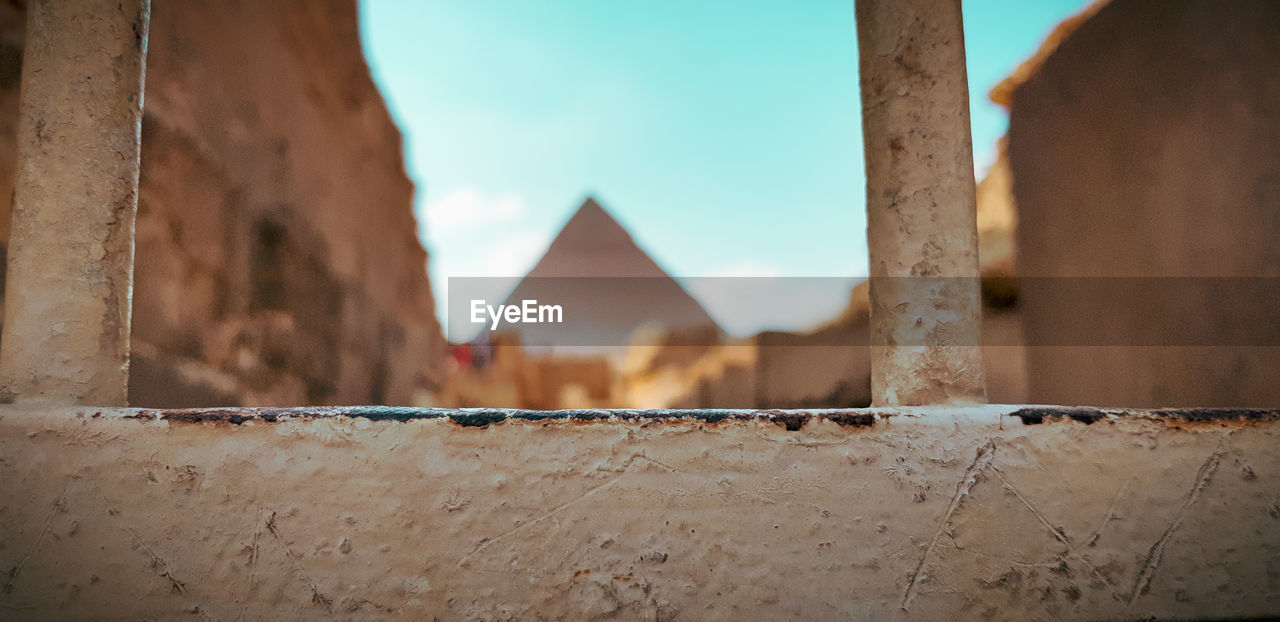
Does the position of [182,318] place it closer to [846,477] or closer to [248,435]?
[248,435]

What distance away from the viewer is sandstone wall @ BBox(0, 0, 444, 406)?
8.83 ft

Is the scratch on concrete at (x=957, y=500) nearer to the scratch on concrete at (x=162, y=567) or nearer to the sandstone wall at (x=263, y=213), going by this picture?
the scratch on concrete at (x=162, y=567)

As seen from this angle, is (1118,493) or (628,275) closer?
(1118,493)

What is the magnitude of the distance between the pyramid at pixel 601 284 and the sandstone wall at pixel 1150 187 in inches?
431

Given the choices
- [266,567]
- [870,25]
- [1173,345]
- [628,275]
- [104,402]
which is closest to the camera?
[266,567]

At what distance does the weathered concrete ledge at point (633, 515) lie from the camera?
114 cm

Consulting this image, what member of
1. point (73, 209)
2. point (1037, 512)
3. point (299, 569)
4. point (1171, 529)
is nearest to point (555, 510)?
point (299, 569)

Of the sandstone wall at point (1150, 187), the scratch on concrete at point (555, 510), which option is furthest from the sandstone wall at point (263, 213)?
the sandstone wall at point (1150, 187)

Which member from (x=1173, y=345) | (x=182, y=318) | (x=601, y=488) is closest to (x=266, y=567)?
(x=601, y=488)

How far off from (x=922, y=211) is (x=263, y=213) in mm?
3292

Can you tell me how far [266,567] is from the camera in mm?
1141

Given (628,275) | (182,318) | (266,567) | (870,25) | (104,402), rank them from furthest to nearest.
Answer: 1. (628,275)
2. (182,318)
3. (870,25)
4. (104,402)
5. (266,567)

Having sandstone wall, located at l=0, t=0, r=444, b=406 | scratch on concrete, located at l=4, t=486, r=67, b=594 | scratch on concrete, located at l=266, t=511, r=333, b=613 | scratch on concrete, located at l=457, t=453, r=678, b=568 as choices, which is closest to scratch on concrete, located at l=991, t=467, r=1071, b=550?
scratch on concrete, located at l=457, t=453, r=678, b=568

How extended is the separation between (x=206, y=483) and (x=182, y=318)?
2.01 meters
